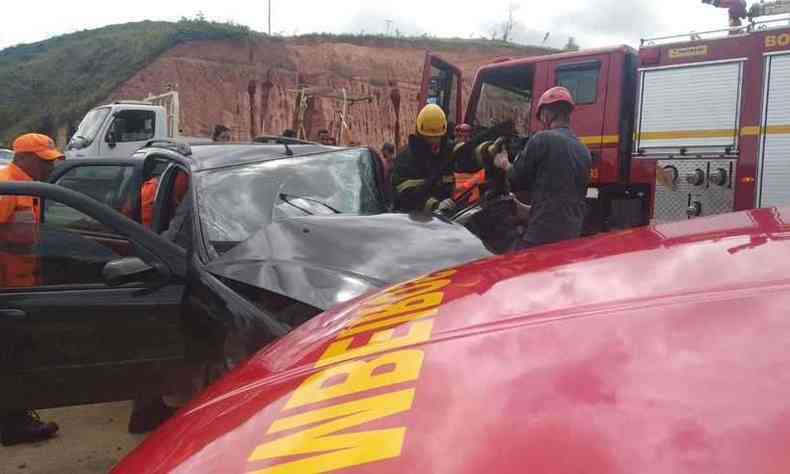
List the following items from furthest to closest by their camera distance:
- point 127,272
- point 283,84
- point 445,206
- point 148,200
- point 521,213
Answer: point 283,84 → point 521,213 → point 445,206 → point 148,200 → point 127,272

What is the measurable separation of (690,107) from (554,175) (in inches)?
124

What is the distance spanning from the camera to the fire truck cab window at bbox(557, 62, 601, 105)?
7148mm

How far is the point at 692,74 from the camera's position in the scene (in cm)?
684

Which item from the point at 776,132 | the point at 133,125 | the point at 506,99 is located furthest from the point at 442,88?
the point at 133,125

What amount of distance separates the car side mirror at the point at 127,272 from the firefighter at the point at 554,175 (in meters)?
2.49

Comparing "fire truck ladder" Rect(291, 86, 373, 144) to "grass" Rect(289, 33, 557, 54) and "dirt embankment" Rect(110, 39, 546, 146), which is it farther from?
"grass" Rect(289, 33, 557, 54)

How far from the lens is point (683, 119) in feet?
22.5

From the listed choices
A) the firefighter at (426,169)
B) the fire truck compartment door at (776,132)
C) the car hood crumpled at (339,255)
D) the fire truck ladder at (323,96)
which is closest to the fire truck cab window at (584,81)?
the fire truck compartment door at (776,132)

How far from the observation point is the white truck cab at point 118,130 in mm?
13281

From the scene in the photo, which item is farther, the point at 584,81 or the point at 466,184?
the point at 584,81

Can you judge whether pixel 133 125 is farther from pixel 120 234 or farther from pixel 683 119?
pixel 120 234

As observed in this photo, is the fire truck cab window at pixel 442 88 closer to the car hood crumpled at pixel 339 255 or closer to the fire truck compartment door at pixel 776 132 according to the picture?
the fire truck compartment door at pixel 776 132

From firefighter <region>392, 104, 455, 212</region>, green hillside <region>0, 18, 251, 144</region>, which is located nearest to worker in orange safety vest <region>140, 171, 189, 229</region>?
firefighter <region>392, 104, 455, 212</region>

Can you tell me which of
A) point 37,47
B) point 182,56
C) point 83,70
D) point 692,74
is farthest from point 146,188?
point 37,47
